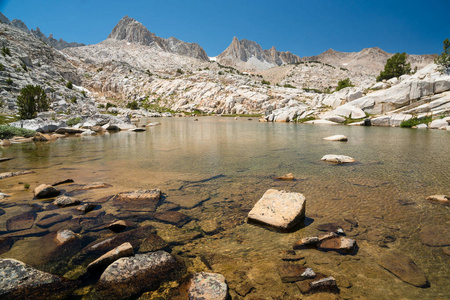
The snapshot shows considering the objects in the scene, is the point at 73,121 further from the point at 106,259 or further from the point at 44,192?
the point at 106,259

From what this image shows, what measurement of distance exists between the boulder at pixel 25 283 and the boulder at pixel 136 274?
752 millimetres

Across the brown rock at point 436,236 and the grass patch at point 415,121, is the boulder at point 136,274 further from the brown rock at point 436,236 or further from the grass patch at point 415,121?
the grass patch at point 415,121

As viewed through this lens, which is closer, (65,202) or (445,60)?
(65,202)

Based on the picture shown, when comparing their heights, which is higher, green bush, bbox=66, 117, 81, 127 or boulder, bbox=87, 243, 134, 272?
green bush, bbox=66, 117, 81, 127

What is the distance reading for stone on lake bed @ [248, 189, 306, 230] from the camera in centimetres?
659

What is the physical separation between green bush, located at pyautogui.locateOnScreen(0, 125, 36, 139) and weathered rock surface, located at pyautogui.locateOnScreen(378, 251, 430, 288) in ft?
136

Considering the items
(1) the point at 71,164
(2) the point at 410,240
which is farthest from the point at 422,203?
(1) the point at 71,164

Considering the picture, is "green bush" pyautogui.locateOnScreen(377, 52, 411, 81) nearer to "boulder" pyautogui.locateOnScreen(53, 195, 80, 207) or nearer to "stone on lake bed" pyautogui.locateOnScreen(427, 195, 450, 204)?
"stone on lake bed" pyautogui.locateOnScreen(427, 195, 450, 204)

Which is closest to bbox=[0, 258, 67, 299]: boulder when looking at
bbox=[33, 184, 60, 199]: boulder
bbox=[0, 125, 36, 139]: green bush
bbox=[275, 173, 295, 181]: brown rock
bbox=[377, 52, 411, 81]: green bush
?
bbox=[33, 184, 60, 199]: boulder

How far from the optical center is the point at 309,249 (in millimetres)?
5457

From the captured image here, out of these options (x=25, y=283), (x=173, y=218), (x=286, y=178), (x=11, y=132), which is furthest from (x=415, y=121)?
(x=11, y=132)

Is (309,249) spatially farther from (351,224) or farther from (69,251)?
(69,251)

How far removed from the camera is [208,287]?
13.5 ft

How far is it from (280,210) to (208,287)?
3.56 metres
